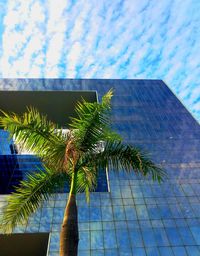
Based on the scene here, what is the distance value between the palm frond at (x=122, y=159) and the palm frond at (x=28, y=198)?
1290 millimetres

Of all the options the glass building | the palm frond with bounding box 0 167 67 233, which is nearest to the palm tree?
the palm frond with bounding box 0 167 67 233

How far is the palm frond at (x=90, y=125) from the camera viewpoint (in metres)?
9.28

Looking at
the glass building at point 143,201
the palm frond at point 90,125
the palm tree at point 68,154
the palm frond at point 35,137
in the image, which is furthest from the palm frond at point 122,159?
the glass building at point 143,201

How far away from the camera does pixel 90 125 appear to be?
9320 mm

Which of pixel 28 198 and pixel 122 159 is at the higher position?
pixel 122 159

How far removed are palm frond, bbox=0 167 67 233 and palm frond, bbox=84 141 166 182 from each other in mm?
1290

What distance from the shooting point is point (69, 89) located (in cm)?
3666

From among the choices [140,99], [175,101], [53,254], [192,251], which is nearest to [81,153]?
[53,254]

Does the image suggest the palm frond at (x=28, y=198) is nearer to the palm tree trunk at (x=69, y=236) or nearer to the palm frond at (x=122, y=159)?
the palm frond at (x=122, y=159)

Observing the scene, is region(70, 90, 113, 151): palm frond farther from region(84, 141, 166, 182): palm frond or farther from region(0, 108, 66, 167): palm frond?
region(0, 108, 66, 167): palm frond

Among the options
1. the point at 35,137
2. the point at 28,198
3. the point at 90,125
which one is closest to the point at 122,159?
the point at 90,125

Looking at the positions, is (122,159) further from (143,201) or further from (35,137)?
(143,201)

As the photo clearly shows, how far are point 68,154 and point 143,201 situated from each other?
1502cm

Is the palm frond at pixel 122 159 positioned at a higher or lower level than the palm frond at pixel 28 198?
higher
